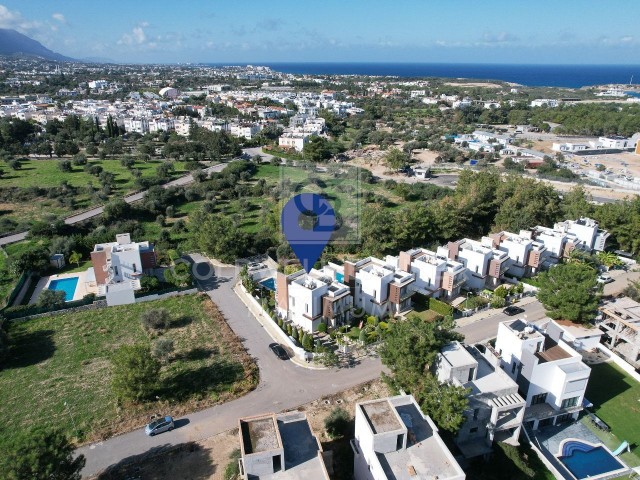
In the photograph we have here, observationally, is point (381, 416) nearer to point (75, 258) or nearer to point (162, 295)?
point (162, 295)

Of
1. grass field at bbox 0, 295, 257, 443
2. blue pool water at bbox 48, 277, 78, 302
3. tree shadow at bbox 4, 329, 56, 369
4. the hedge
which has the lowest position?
blue pool water at bbox 48, 277, 78, 302

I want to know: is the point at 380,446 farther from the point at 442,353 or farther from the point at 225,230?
the point at 225,230

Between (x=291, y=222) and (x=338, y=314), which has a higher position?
(x=291, y=222)

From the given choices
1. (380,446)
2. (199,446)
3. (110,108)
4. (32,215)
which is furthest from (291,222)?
(110,108)

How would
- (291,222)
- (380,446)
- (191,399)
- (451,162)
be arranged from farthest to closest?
(451,162), (291,222), (191,399), (380,446)

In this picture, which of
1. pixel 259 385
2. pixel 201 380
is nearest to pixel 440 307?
pixel 259 385

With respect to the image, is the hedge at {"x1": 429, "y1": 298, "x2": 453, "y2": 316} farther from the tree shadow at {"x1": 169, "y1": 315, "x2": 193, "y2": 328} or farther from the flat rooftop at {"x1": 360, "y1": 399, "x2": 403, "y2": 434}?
the tree shadow at {"x1": 169, "y1": 315, "x2": 193, "y2": 328}

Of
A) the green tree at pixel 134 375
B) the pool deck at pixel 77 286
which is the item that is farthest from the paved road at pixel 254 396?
the pool deck at pixel 77 286

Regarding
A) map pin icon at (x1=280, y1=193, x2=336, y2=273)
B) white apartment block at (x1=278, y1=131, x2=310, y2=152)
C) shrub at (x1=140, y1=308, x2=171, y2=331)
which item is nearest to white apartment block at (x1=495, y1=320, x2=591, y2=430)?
map pin icon at (x1=280, y1=193, x2=336, y2=273)
